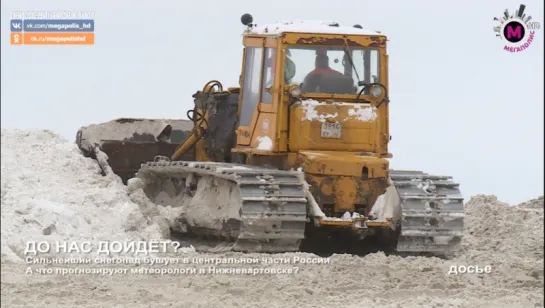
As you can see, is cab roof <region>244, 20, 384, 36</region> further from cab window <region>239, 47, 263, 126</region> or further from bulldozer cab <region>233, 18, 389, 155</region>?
cab window <region>239, 47, 263, 126</region>

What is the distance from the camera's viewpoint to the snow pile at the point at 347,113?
46.1 feet

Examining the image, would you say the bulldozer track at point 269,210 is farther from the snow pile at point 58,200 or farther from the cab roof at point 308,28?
the cab roof at point 308,28

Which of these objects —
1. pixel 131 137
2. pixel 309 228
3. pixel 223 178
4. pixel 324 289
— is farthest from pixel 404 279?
pixel 131 137

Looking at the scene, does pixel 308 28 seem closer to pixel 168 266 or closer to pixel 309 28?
pixel 309 28

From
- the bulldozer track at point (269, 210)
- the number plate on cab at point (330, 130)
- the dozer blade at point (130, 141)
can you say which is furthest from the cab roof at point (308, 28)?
the dozer blade at point (130, 141)

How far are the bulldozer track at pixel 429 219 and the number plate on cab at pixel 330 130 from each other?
2.57 feet

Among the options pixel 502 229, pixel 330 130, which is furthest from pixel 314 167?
pixel 502 229

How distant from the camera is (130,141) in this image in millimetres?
17031

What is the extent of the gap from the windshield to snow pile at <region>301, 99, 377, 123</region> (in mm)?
252

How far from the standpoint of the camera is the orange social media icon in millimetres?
14375

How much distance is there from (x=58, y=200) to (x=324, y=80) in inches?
124

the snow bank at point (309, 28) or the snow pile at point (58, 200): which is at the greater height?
the snow bank at point (309, 28)

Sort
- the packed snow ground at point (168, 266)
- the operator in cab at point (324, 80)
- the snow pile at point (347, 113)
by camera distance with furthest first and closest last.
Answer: the operator in cab at point (324, 80) < the snow pile at point (347, 113) < the packed snow ground at point (168, 266)

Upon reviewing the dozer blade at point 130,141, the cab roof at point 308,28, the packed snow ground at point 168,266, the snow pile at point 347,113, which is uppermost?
the cab roof at point 308,28
